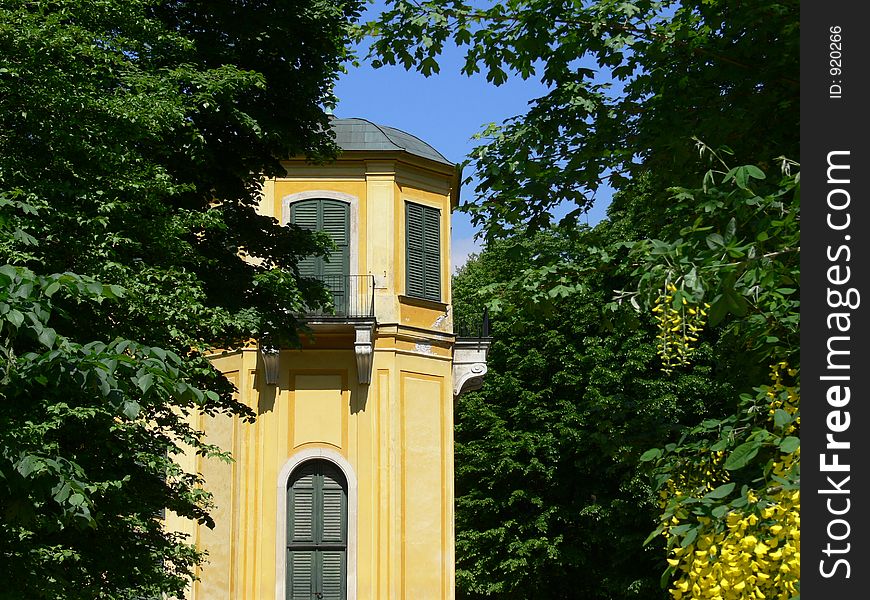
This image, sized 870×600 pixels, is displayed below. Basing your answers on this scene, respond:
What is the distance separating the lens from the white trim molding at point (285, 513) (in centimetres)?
1975

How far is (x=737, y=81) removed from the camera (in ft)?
32.0

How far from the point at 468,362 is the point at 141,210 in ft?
36.1

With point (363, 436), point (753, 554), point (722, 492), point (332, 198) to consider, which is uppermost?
point (332, 198)

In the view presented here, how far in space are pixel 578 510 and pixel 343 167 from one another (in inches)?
411

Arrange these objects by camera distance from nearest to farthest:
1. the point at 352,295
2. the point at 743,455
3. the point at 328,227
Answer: the point at 743,455
the point at 352,295
the point at 328,227

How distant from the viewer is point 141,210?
1131 cm

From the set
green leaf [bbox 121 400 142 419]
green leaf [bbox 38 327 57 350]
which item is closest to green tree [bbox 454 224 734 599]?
green leaf [bbox 121 400 142 419]

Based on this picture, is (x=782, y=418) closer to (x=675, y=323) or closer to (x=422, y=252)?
(x=675, y=323)

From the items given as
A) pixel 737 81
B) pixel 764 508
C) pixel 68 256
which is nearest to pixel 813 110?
pixel 764 508

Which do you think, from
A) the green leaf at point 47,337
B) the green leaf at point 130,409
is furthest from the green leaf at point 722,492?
the green leaf at point 47,337

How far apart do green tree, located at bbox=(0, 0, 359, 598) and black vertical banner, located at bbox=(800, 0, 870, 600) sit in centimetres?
384

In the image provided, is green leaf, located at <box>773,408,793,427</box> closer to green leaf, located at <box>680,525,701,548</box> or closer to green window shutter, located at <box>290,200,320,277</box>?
green leaf, located at <box>680,525,701,548</box>

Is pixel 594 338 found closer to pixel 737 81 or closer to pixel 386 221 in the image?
pixel 386 221

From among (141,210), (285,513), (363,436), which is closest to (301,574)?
(285,513)
